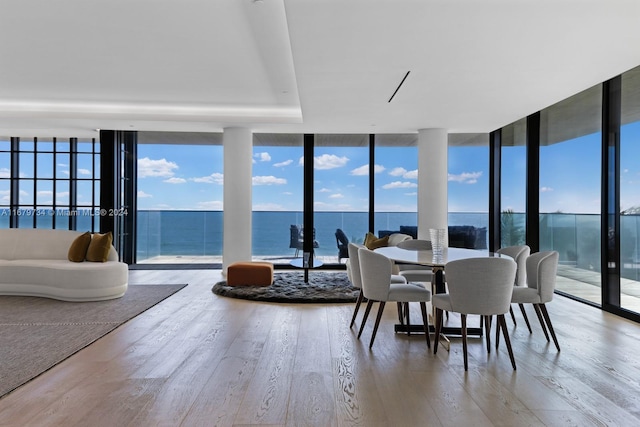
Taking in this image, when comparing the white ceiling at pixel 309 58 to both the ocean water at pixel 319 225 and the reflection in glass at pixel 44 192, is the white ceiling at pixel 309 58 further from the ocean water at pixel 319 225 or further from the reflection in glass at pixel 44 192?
the ocean water at pixel 319 225

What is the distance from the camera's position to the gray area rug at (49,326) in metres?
3.05

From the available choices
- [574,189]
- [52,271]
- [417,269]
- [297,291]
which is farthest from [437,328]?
[52,271]

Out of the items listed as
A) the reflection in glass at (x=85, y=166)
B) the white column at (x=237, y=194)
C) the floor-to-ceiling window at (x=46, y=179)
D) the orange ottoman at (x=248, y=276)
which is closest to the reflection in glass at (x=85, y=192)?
the floor-to-ceiling window at (x=46, y=179)

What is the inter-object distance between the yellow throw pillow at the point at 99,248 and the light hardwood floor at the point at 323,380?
1808mm

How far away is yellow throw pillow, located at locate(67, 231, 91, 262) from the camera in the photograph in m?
5.55

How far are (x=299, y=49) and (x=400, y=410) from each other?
294cm

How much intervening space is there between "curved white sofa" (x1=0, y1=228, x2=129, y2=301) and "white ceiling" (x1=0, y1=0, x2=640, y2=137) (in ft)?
7.02

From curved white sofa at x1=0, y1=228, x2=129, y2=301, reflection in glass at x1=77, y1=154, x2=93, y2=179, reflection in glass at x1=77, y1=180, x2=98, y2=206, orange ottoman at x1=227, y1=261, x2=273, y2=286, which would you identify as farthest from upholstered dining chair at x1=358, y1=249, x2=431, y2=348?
reflection in glass at x1=77, y1=154, x2=93, y2=179

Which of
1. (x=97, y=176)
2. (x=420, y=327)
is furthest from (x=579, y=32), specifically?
(x=97, y=176)

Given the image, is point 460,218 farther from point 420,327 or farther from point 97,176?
point 97,176

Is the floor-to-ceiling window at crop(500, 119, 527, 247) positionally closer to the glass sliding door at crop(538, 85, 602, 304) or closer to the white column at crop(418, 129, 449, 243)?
the glass sliding door at crop(538, 85, 602, 304)

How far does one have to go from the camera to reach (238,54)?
14.5 feet

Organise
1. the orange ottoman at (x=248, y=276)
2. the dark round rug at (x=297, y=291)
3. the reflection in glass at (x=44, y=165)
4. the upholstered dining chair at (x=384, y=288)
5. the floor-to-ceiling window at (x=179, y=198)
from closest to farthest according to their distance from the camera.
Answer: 1. the upholstered dining chair at (x=384, y=288)
2. the dark round rug at (x=297, y=291)
3. the orange ottoman at (x=248, y=276)
4. the reflection in glass at (x=44, y=165)
5. the floor-to-ceiling window at (x=179, y=198)

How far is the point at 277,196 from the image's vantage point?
26.9ft
